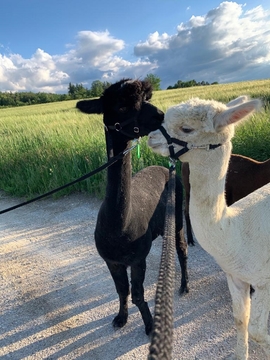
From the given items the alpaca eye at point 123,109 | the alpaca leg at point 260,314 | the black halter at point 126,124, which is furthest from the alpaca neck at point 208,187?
the alpaca eye at point 123,109

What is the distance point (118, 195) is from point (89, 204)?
12.8ft

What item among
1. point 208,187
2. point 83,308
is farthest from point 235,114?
point 83,308

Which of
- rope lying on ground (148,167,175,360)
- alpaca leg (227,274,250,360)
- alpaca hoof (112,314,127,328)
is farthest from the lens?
alpaca hoof (112,314,127,328)

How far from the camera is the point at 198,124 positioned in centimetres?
Result: 187

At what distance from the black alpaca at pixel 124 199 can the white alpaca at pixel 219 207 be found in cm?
39

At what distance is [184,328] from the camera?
2873mm

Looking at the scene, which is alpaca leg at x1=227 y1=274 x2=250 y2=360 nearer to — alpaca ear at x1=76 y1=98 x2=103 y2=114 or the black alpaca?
the black alpaca

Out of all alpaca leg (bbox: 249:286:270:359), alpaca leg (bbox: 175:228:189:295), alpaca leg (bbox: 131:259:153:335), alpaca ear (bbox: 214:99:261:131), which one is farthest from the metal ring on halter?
alpaca leg (bbox: 175:228:189:295)

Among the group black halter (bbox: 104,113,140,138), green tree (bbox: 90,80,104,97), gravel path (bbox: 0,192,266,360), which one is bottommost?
gravel path (bbox: 0,192,266,360)

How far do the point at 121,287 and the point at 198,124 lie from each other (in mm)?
1725

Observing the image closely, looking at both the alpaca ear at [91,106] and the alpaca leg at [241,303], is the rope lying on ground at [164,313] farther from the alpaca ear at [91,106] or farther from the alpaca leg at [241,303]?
the alpaca ear at [91,106]

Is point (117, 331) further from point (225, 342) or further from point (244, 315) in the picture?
point (244, 315)

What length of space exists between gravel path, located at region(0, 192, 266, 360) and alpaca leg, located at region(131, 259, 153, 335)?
16 centimetres

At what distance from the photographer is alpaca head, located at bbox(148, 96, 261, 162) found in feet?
5.96
